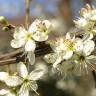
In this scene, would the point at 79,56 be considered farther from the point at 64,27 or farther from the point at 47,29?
the point at 64,27

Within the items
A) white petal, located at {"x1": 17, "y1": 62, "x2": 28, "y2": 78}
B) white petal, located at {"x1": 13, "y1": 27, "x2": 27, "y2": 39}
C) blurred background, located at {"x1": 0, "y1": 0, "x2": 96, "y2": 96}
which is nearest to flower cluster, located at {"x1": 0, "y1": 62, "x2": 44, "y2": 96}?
white petal, located at {"x1": 17, "y1": 62, "x2": 28, "y2": 78}

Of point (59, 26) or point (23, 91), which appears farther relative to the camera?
point (59, 26)

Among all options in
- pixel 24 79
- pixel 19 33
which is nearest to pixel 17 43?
pixel 19 33

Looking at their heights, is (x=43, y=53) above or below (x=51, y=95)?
above

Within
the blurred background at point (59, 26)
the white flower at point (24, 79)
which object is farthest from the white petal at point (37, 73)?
the blurred background at point (59, 26)

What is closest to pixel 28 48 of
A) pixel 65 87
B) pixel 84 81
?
pixel 65 87

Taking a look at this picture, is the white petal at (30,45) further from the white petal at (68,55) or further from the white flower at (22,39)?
the white petal at (68,55)

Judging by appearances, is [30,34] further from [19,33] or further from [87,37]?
[87,37]
